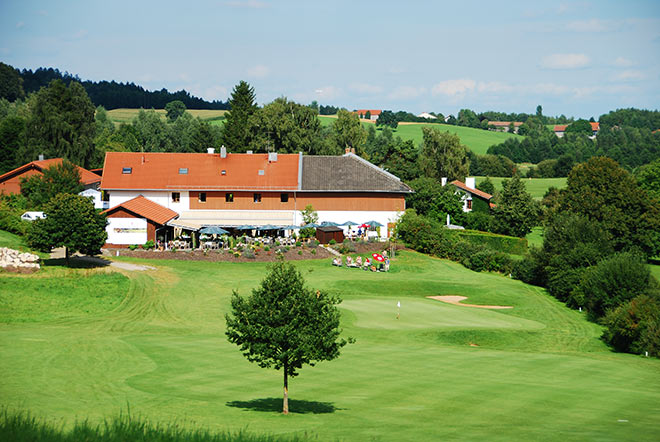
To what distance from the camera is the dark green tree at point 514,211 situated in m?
78.4

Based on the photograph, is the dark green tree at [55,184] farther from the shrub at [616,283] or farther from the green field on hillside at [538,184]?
the green field on hillside at [538,184]

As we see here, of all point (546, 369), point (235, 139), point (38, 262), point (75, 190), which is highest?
point (235, 139)

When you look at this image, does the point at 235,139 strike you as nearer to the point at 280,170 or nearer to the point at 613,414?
the point at 280,170

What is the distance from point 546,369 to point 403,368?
6374 millimetres

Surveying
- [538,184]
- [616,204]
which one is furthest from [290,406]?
[538,184]

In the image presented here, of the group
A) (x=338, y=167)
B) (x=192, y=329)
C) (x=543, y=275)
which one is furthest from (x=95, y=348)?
(x=338, y=167)

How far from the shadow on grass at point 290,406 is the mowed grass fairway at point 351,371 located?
2.5 inches

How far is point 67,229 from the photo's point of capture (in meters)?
46.6

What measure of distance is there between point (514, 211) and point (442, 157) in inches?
1005

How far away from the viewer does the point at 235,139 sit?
97.8 metres

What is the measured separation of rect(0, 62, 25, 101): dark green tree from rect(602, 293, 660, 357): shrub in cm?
16381

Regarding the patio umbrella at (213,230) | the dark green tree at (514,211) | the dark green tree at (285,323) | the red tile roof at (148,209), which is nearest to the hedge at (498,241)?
the dark green tree at (514,211)

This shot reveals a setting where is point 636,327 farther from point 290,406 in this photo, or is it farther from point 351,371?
point 290,406

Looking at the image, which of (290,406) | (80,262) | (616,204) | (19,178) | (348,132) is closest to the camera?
(290,406)
